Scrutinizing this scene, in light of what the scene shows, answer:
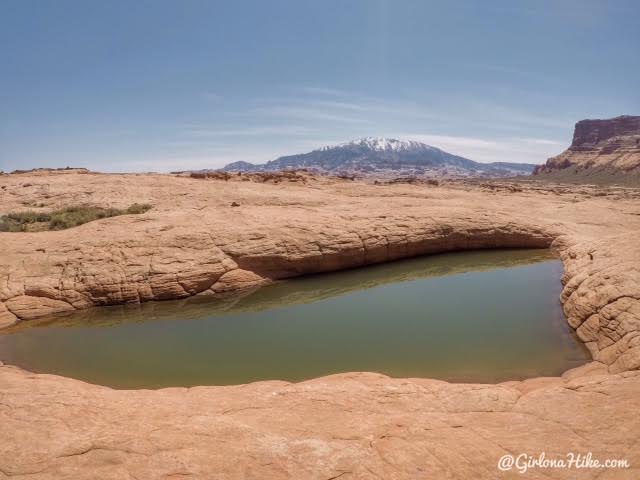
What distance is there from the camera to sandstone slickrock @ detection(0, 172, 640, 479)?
13.3 ft

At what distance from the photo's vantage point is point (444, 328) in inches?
383

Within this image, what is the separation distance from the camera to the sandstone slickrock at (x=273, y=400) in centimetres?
405

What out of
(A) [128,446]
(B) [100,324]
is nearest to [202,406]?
(A) [128,446]

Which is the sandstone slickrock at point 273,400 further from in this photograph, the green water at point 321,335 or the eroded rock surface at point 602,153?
the eroded rock surface at point 602,153

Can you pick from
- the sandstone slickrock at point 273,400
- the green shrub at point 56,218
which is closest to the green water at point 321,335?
the sandstone slickrock at point 273,400

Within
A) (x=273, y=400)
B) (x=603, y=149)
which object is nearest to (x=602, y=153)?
(x=603, y=149)

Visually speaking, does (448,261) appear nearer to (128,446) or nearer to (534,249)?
(534,249)

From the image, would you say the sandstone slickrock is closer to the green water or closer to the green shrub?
the green water

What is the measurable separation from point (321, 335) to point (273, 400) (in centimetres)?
398

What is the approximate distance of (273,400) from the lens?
19.4ft

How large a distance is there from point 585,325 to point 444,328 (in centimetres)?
310

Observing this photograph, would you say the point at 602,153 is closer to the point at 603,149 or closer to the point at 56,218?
the point at 603,149

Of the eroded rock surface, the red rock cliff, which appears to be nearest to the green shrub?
the eroded rock surface

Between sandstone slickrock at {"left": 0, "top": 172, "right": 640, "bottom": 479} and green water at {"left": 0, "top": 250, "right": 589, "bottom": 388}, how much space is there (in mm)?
782
